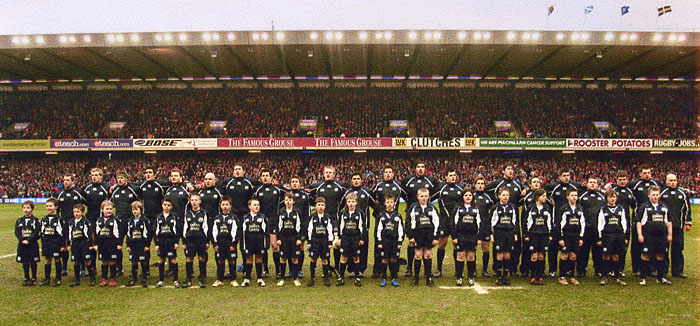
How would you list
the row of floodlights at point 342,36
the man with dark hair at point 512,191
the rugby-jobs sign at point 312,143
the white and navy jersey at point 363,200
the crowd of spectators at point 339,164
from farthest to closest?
the rugby-jobs sign at point 312,143
the crowd of spectators at point 339,164
the row of floodlights at point 342,36
the white and navy jersey at point 363,200
the man with dark hair at point 512,191

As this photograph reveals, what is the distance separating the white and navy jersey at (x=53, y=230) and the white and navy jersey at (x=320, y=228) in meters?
4.60

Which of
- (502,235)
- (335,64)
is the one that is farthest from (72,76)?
(502,235)

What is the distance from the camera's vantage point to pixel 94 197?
8.91 meters

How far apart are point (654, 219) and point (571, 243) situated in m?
1.57

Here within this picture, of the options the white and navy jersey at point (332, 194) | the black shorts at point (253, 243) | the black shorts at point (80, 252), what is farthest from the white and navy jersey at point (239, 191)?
the black shorts at point (80, 252)

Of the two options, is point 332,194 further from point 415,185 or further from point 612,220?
point 612,220

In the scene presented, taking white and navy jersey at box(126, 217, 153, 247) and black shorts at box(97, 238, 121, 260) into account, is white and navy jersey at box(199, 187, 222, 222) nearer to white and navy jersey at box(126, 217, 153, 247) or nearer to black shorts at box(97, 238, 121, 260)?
white and navy jersey at box(126, 217, 153, 247)

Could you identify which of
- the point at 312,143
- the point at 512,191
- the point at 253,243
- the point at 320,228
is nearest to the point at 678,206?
the point at 512,191

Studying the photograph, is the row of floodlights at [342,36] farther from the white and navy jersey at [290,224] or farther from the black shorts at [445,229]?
the white and navy jersey at [290,224]

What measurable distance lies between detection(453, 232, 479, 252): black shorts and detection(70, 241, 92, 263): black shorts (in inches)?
265

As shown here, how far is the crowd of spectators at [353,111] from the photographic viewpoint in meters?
32.9

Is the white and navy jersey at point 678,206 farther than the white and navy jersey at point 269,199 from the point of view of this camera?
No

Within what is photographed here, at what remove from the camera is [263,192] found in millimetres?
8719

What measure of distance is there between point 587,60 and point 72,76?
39863 mm
